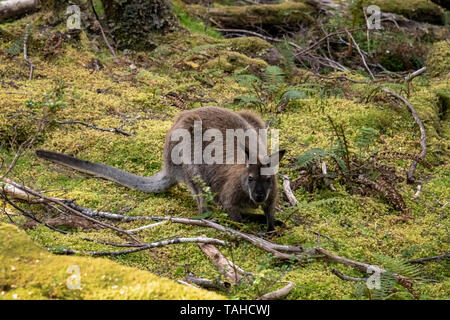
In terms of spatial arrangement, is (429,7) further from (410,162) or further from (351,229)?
(351,229)

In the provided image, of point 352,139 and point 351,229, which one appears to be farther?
point 352,139

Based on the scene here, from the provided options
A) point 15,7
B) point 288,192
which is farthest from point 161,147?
point 15,7

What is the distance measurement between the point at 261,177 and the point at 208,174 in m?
0.91

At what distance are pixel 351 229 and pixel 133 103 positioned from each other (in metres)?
4.02

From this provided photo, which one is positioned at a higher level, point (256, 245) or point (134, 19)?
→ point (134, 19)

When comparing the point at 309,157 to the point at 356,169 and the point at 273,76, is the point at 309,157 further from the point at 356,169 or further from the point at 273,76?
the point at 273,76

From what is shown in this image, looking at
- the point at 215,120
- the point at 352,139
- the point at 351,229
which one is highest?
the point at 215,120

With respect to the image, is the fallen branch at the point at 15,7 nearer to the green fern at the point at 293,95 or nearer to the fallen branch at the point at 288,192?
the green fern at the point at 293,95

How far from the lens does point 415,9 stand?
41.0 feet

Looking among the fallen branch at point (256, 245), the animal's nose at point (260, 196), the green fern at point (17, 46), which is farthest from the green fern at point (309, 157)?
the green fern at point (17, 46)

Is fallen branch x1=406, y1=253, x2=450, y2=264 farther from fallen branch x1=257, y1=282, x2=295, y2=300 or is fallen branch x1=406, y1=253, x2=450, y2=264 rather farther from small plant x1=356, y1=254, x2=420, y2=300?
fallen branch x1=257, y1=282, x2=295, y2=300

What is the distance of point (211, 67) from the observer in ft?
30.3
